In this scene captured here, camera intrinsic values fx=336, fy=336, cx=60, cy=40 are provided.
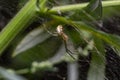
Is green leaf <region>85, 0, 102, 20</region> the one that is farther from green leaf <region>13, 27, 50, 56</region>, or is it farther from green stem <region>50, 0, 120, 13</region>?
green leaf <region>13, 27, 50, 56</region>

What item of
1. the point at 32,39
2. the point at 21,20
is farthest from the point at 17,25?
the point at 32,39

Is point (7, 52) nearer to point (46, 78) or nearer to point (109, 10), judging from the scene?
point (46, 78)

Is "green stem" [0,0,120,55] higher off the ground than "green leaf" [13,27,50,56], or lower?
higher

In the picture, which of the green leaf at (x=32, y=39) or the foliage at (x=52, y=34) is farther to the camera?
the green leaf at (x=32, y=39)

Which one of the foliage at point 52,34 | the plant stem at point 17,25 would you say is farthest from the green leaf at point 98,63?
the plant stem at point 17,25

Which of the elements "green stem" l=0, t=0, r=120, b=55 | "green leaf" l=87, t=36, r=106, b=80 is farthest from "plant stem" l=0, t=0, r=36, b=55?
"green leaf" l=87, t=36, r=106, b=80

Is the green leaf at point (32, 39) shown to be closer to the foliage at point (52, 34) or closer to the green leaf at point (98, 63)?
the foliage at point (52, 34)

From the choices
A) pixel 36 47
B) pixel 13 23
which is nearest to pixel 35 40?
pixel 36 47

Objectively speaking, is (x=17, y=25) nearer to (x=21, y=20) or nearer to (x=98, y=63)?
(x=21, y=20)

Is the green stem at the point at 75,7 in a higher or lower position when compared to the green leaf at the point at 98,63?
higher
